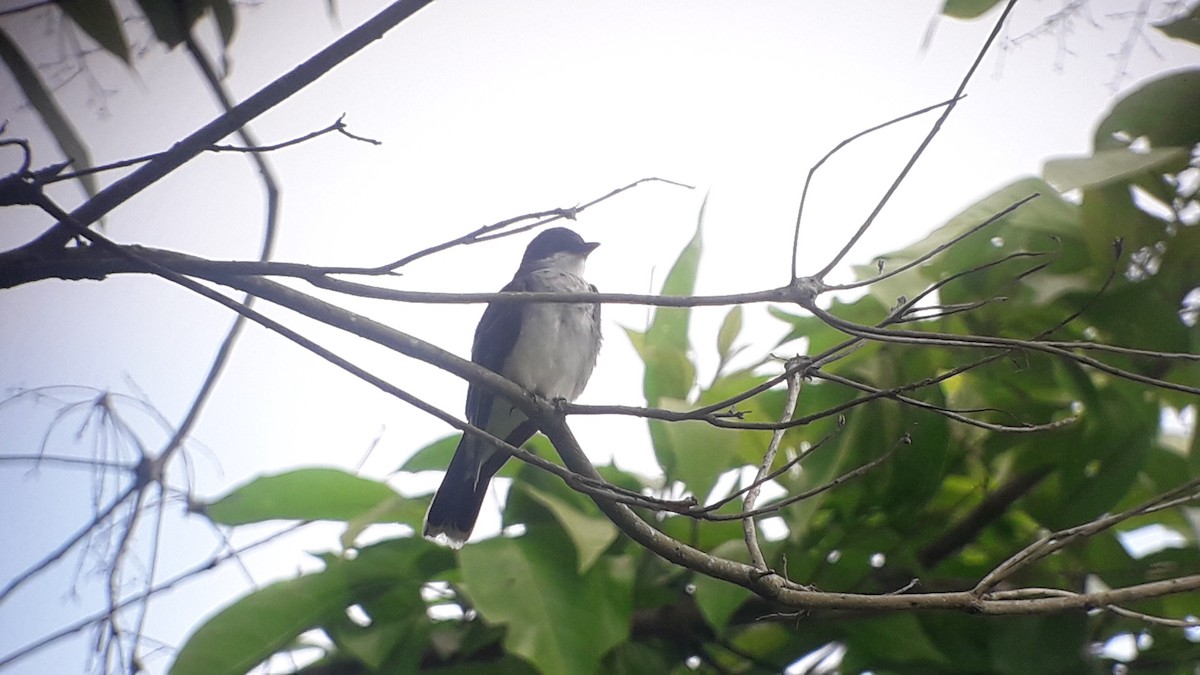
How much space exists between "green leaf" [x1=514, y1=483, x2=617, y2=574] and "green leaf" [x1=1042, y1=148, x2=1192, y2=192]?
1011mm

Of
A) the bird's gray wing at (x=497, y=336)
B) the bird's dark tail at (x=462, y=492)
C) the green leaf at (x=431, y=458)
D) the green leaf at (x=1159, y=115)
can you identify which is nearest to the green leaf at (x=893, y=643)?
the bird's dark tail at (x=462, y=492)

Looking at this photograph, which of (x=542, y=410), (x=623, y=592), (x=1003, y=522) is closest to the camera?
(x=542, y=410)

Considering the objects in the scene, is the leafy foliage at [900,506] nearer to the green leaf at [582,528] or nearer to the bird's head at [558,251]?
the green leaf at [582,528]

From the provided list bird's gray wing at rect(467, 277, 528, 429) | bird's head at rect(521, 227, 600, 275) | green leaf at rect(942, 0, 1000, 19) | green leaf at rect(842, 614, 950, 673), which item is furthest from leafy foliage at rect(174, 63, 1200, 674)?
bird's head at rect(521, 227, 600, 275)

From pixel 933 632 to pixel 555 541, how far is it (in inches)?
28.0

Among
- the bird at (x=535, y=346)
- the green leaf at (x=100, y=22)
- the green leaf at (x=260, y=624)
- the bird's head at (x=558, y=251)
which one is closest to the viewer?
the green leaf at (x=100, y=22)

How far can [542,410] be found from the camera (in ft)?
4.62

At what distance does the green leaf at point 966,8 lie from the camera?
1722 millimetres

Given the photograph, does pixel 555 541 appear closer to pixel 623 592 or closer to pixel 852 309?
pixel 623 592

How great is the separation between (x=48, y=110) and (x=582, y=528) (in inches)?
40.0

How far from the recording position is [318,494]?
1883 mm

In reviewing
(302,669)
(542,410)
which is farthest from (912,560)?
(302,669)

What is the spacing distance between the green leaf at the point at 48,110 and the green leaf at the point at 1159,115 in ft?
5.88

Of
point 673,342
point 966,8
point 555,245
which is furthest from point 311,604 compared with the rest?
point 555,245
